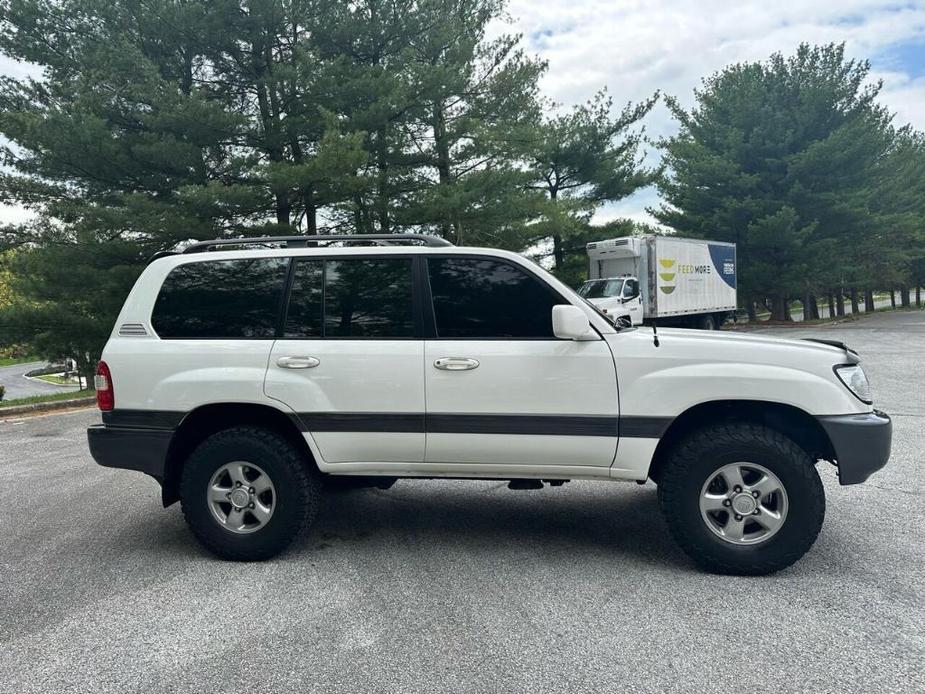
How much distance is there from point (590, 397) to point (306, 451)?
1.79 metres

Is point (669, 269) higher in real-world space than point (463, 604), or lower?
higher

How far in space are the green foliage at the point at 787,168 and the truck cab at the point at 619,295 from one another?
31.0ft

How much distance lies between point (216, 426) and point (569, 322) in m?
2.34

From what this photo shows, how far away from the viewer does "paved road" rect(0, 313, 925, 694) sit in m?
2.63

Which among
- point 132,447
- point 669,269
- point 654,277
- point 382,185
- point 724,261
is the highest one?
point 382,185

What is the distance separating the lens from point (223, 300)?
3.95 m

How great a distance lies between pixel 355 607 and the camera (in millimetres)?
3240

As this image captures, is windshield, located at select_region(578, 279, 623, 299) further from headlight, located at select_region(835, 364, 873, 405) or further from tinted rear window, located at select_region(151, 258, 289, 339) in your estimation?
tinted rear window, located at select_region(151, 258, 289, 339)

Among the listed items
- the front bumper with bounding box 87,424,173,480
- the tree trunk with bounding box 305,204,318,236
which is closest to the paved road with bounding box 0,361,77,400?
the tree trunk with bounding box 305,204,318,236

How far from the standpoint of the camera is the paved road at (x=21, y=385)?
44.7 meters

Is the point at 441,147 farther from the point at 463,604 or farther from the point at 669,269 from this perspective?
the point at 463,604

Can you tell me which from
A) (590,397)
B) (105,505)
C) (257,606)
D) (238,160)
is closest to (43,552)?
(105,505)

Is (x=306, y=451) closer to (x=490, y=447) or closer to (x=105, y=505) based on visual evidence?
(x=490, y=447)

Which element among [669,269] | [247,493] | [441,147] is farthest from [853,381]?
[669,269]
